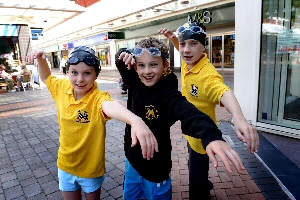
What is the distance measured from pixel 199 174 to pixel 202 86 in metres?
0.92

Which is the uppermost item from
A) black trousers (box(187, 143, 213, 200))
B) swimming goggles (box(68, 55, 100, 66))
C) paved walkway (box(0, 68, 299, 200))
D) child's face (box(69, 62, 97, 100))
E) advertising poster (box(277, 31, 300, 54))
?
advertising poster (box(277, 31, 300, 54))

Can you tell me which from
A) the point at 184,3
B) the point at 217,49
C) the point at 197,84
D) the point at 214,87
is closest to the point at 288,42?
the point at 197,84

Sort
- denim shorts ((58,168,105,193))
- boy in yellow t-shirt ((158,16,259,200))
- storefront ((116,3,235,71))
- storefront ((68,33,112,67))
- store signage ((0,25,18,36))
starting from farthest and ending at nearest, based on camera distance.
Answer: storefront ((68,33,112,67)) → store signage ((0,25,18,36)) → storefront ((116,3,235,71)) → boy in yellow t-shirt ((158,16,259,200)) → denim shorts ((58,168,105,193))

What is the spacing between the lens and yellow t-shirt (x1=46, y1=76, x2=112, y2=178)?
1.88 m

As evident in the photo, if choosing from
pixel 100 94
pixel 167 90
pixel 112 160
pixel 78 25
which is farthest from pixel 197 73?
pixel 78 25

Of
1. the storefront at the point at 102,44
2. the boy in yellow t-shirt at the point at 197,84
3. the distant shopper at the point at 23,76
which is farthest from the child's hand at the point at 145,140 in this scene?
the storefront at the point at 102,44

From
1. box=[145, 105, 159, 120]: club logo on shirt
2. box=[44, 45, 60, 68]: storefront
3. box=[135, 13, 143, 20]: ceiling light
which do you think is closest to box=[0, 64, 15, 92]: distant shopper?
box=[135, 13, 143, 20]: ceiling light

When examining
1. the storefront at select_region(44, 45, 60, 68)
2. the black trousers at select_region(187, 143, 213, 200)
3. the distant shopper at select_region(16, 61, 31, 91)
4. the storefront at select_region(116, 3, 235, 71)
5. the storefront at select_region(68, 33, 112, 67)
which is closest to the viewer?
the black trousers at select_region(187, 143, 213, 200)

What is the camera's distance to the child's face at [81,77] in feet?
6.09

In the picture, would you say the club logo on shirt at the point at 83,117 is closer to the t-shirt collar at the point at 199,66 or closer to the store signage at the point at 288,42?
the t-shirt collar at the point at 199,66

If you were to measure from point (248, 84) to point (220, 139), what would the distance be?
4.50m

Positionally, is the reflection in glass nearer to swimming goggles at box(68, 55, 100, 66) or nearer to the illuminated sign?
swimming goggles at box(68, 55, 100, 66)

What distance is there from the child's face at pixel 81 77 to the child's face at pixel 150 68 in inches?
17.2

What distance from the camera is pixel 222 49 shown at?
1594 cm
